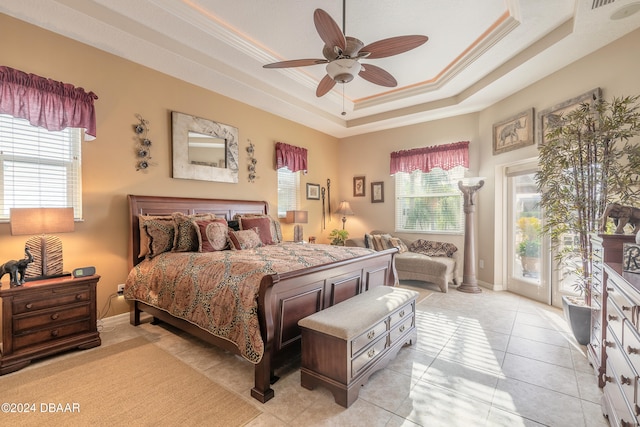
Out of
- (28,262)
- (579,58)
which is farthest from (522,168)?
(28,262)

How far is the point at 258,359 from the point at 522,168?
445 centimetres

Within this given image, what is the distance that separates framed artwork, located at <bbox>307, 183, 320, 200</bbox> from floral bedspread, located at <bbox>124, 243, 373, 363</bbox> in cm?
282

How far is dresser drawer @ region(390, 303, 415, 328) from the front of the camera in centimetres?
231

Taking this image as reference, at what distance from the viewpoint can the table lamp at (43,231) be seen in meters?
2.21

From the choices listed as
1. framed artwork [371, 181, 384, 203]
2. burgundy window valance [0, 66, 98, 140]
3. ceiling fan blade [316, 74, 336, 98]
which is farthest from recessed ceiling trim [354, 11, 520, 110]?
burgundy window valance [0, 66, 98, 140]

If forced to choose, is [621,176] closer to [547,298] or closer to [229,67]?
[547,298]

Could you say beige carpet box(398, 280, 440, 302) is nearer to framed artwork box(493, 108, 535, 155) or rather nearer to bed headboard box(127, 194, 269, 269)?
framed artwork box(493, 108, 535, 155)

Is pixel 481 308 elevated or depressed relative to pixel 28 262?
depressed

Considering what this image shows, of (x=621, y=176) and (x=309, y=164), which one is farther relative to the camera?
(x=309, y=164)

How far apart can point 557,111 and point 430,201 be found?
2.33m

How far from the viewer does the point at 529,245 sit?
4.18 m

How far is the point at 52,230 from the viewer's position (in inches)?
90.8

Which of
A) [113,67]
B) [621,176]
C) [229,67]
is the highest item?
[229,67]

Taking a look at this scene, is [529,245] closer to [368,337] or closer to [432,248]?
[432,248]
